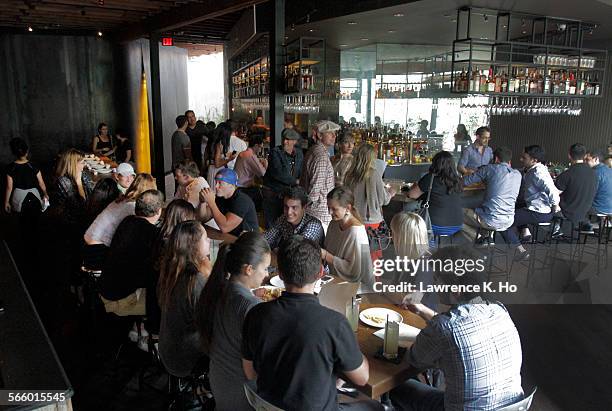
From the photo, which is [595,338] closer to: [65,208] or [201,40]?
[65,208]

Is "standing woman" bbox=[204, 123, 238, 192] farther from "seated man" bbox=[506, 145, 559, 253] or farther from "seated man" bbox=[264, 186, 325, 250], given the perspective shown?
"seated man" bbox=[506, 145, 559, 253]

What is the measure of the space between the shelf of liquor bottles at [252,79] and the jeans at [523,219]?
4804 mm

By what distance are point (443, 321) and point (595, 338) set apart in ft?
9.71

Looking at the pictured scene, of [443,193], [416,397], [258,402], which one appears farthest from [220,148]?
[258,402]

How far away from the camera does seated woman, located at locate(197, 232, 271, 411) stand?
2.30m

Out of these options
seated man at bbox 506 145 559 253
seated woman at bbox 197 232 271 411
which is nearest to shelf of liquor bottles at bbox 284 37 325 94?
seated man at bbox 506 145 559 253

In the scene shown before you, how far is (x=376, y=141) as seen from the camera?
8.91m

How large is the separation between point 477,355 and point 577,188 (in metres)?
4.48

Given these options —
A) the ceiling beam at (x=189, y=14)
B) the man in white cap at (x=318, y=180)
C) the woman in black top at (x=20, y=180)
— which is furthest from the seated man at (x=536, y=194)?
the woman in black top at (x=20, y=180)

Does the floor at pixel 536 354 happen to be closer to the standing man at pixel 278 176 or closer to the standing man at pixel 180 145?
the standing man at pixel 278 176

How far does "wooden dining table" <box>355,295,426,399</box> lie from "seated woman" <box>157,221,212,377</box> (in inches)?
34.7

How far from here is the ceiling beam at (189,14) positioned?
5.81m

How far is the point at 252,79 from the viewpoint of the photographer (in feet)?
35.4

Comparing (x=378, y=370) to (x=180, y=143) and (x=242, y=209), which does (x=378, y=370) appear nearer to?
(x=242, y=209)
